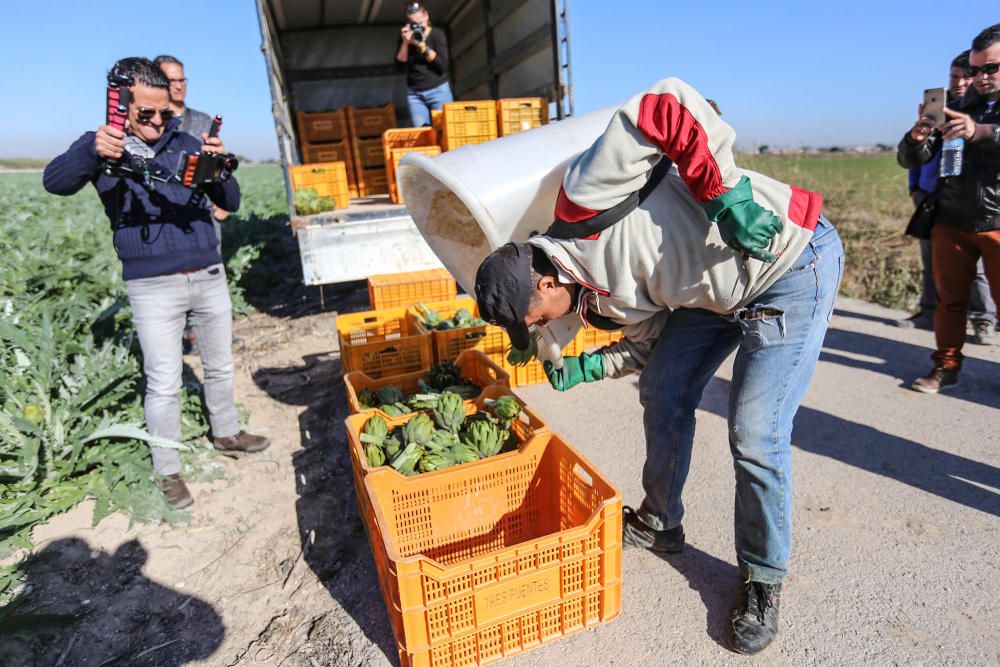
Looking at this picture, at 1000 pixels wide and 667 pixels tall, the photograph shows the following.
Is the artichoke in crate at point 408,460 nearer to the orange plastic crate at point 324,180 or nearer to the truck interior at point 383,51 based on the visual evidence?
the orange plastic crate at point 324,180

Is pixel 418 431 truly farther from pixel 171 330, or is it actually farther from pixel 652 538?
pixel 171 330

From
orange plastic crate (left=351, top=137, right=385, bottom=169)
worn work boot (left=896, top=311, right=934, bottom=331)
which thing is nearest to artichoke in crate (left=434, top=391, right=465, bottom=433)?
worn work boot (left=896, top=311, right=934, bottom=331)

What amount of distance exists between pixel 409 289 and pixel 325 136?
4278 millimetres

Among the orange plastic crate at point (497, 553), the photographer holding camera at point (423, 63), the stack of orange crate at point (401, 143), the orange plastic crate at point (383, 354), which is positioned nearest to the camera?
the orange plastic crate at point (497, 553)

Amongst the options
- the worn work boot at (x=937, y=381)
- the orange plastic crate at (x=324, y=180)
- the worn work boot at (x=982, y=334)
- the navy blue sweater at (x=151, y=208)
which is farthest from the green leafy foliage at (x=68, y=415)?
the worn work boot at (x=982, y=334)

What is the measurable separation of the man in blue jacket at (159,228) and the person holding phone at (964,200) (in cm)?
415

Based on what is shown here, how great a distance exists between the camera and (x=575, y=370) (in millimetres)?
2506

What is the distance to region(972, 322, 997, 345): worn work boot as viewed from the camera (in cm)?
510

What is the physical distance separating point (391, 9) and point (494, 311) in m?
8.82

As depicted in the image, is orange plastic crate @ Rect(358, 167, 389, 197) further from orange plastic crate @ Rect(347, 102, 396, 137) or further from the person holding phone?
the person holding phone

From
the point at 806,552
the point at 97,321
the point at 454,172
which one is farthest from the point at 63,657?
the point at 806,552

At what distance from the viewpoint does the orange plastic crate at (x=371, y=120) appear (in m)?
8.33

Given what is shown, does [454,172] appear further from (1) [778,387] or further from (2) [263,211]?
(2) [263,211]

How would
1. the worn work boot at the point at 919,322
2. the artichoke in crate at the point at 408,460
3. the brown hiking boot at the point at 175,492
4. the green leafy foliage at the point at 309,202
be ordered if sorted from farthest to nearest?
the green leafy foliage at the point at 309,202 < the worn work boot at the point at 919,322 < the brown hiking boot at the point at 175,492 < the artichoke in crate at the point at 408,460
